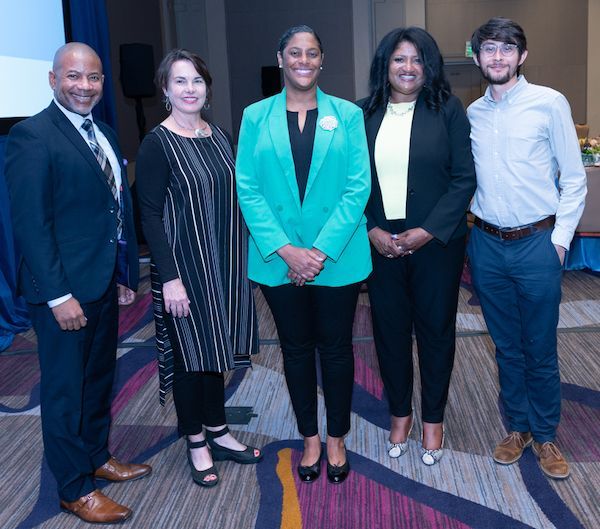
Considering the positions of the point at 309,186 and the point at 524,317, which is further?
the point at 524,317

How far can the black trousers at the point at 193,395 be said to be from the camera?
239 centimetres

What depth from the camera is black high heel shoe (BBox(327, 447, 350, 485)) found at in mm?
2430

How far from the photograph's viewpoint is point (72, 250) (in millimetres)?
2100

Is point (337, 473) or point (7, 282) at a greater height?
point (7, 282)

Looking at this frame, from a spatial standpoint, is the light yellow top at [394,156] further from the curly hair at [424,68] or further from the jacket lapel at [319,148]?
the jacket lapel at [319,148]

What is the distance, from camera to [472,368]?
344 cm

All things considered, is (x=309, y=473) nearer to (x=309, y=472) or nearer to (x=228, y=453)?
(x=309, y=472)

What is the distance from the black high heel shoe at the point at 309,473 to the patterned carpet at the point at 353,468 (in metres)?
0.03

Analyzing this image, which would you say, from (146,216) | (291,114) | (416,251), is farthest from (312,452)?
(291,114)

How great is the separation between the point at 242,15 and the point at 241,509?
7.81 m

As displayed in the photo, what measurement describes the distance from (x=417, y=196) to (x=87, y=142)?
1114 mm

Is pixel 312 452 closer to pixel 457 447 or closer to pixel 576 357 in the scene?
pixel 457 447

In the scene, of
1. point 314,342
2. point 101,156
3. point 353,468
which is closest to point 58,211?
point 101,156

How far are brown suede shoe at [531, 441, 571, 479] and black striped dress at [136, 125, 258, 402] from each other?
116 centimetres
